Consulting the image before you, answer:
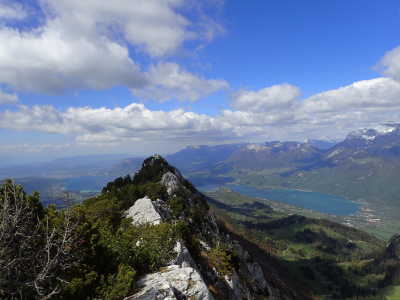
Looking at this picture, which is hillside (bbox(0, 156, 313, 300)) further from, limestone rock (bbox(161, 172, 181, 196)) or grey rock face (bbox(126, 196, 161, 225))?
limestone rock (bbox(161, 172, 181, 196))

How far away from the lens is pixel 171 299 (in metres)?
16.1

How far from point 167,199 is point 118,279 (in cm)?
6106

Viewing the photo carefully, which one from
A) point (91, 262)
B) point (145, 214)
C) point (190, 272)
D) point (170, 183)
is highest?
point (91, 262)

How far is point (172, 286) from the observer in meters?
17.8

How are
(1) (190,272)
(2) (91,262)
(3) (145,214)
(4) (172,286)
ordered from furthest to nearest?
(3) (145,214)
(1) (190,272)
(2) (91,262)
(4) (172,286)

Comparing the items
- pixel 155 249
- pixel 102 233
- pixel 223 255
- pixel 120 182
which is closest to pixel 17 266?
pixel 102 233

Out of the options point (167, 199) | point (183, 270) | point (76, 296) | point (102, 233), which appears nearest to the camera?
point (76, 296)

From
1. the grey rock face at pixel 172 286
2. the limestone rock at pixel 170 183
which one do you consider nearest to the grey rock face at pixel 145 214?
the grey rock face at pixel 172 286

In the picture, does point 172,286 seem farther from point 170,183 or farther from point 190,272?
point 170,183

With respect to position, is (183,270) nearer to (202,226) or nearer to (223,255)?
(223,255)

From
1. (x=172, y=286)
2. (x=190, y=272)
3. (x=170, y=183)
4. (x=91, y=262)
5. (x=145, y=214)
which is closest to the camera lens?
(x=172, y=286)

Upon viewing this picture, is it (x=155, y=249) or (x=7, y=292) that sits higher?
(x=7, y=292)

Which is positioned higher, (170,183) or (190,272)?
(190,272)

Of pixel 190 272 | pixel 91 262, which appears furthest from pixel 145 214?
pixel 190 272
